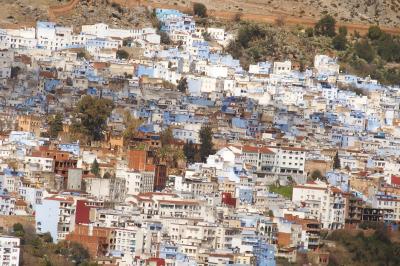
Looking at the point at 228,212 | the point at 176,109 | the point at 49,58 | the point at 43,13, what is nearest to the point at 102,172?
the point at 228,212

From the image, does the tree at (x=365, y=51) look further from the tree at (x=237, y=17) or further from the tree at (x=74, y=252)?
the tree at (x=74, y=252)

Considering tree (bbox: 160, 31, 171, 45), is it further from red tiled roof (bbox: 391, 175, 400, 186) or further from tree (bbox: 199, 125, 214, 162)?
red tiled roof (bbox: 391, 175, 400, 186)

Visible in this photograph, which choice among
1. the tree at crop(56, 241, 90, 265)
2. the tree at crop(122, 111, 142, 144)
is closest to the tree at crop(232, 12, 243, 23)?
the tree at crop(122, 111, 142, 144)

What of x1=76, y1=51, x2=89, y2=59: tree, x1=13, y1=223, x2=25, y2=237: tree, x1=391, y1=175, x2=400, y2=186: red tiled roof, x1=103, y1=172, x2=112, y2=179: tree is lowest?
x1=13, y1=223, x2=25, y2=237: tree

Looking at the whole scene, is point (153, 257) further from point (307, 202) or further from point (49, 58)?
point (49, 58)

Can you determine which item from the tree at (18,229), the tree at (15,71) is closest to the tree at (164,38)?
the tree at (15,71)

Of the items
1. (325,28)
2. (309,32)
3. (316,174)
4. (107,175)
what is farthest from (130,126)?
(325,28)

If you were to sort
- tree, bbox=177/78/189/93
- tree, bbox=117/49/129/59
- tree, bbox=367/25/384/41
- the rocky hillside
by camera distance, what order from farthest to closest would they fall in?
tree, bbox=367/25/384/41 < the rocky hillside < tree, bbox=117/49/129/59 < tree, bbox=177/78/189/93
